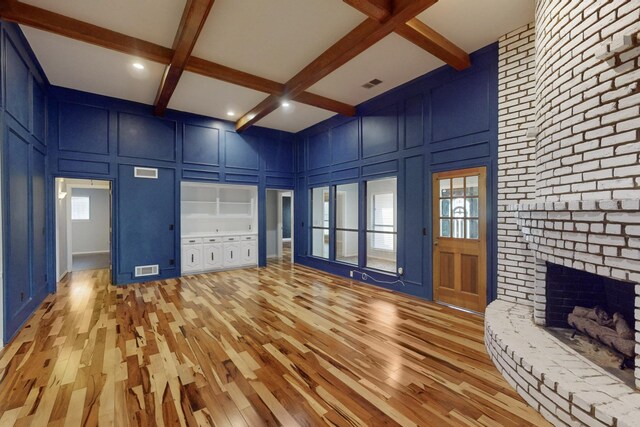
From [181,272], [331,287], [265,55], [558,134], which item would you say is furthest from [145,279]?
[558,134]

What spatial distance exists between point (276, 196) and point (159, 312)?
5.52 metres

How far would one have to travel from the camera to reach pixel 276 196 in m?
8.89

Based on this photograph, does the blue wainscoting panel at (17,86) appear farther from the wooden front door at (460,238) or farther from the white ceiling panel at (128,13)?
the wooden front door at (460,238)

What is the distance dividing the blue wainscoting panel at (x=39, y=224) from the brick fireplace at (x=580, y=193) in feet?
19.2

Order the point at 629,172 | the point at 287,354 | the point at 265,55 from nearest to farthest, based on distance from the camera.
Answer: the point at 629,172
the point at 287,354
the point at 265,55

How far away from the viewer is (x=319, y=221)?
7.37 meters

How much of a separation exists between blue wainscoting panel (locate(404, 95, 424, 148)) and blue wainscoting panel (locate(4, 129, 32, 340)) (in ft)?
17.0

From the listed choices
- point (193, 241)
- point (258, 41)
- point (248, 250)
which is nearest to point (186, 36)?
point (258, 41)

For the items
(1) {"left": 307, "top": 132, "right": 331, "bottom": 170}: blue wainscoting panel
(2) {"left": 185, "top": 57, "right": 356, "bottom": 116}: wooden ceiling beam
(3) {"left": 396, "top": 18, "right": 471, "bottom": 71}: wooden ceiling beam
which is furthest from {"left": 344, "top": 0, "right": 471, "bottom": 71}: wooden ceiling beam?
(1) {"left": 307, "top": 132, "right": 331, "bottom": 170}: blue wainscoting panel

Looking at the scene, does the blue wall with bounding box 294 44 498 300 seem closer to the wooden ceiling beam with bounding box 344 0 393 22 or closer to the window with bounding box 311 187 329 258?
the window with bounding box 311 187 329 258

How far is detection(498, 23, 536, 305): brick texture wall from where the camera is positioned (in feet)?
10.5

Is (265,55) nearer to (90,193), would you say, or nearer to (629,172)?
(629,172)

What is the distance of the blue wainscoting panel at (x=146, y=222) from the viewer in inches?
211

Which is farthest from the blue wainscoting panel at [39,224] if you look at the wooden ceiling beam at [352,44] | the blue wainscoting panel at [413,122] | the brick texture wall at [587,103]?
the brick texture wall at [587,103]
